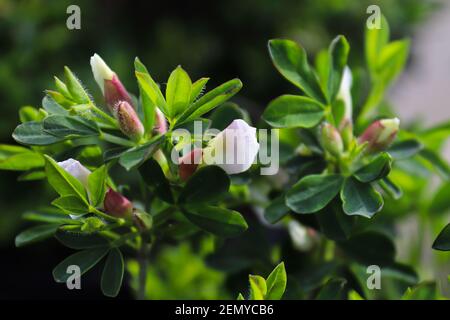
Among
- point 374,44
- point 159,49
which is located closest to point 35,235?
point 374,44

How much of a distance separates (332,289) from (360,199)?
92 millimetres

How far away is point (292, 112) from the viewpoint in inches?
27.8

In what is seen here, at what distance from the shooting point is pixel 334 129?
2.35ft

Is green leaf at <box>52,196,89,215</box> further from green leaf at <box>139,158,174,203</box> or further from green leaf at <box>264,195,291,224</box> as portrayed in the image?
green leaf at <box>264,195,291,224</box>

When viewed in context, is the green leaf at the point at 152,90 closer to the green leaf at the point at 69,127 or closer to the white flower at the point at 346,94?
the green leaf at the point at 69,127

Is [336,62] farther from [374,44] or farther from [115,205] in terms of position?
[115,205]

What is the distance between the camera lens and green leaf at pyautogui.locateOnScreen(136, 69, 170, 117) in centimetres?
59

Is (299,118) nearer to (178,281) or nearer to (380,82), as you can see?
(380,82)

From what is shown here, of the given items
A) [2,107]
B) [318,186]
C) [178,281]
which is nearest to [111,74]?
[318,186]

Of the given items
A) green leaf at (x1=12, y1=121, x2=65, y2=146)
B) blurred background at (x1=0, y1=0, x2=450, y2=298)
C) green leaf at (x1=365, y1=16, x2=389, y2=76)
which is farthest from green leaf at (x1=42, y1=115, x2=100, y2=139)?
blurred background at (x1=0, y1=0, x2=450, y2=298)

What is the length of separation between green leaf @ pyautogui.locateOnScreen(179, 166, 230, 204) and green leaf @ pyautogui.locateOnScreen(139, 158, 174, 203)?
20 mm

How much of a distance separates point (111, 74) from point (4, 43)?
4.17 feet

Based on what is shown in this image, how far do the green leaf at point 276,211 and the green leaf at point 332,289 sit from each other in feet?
0.24
